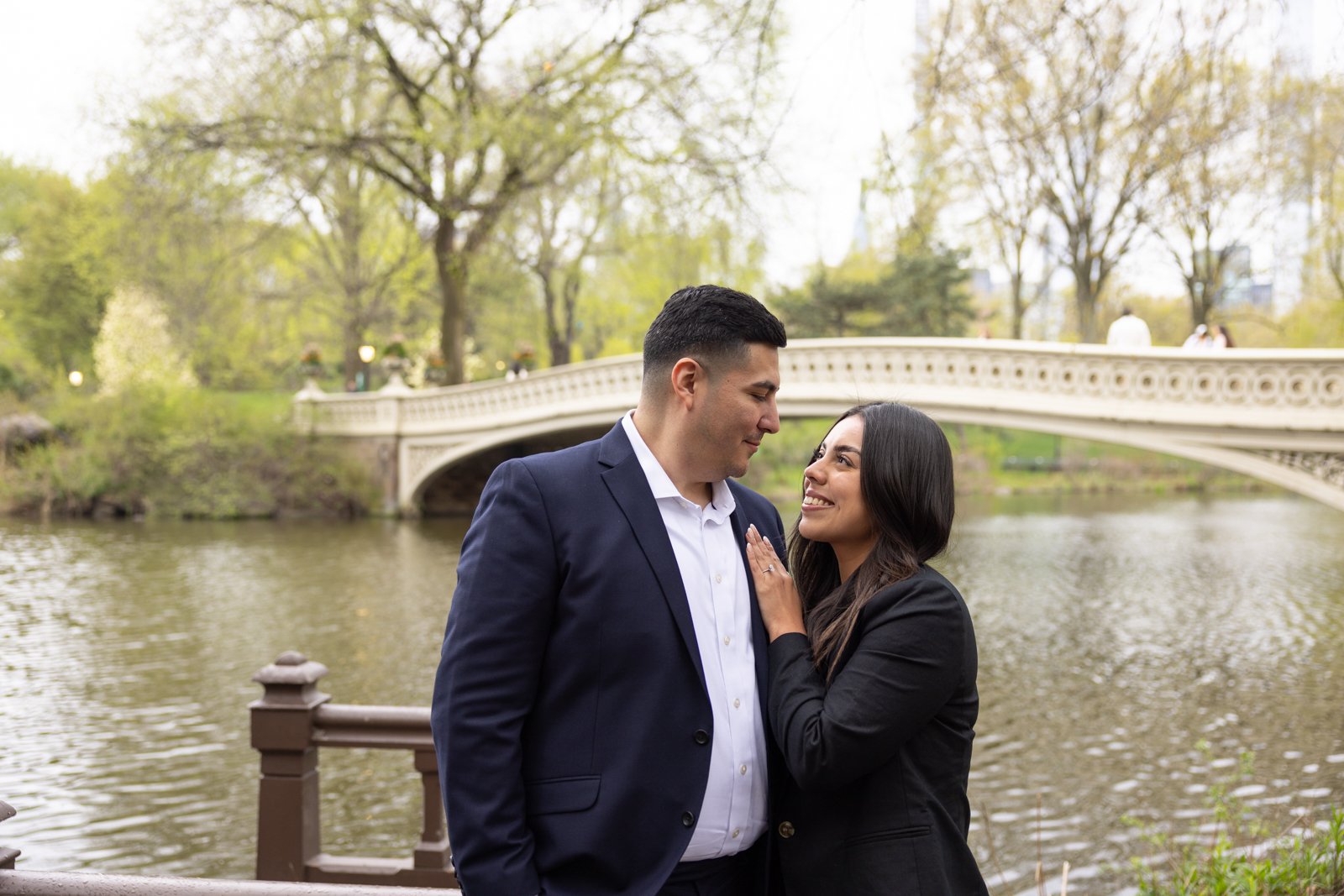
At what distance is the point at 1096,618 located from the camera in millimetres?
12961

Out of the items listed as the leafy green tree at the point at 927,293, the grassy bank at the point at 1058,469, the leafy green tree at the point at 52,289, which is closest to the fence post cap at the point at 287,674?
the leafy green tree at the point at 927,293

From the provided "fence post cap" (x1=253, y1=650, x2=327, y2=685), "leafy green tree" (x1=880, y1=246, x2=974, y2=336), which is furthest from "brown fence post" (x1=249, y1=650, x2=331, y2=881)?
"leafy green tree" (x1=880, y1=246, x2=974, y2=336)

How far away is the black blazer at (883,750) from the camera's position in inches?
79.4

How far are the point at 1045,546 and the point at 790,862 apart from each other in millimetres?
18032

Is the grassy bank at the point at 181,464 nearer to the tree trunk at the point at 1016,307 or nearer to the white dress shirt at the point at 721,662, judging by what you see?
the tree trunk at the point at 1016,307

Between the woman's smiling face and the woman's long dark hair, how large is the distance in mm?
16

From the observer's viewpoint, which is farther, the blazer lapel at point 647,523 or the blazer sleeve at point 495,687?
the blazer lapel at point 647,523

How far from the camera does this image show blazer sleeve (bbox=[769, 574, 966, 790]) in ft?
6.55

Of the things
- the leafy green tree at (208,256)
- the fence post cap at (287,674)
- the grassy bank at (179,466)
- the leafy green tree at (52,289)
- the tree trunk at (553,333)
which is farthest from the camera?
the leafy green tree at (52,289)

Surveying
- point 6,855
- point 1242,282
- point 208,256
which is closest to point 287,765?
point 6,855

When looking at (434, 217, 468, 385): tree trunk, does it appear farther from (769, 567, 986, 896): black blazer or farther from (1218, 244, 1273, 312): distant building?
(769, 567, 986, 896): black blazer

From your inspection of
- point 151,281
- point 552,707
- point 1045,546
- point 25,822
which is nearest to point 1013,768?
point 25,822

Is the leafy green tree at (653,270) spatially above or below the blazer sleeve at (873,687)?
above

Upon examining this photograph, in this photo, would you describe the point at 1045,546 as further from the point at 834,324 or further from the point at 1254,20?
the point at 1254,20
